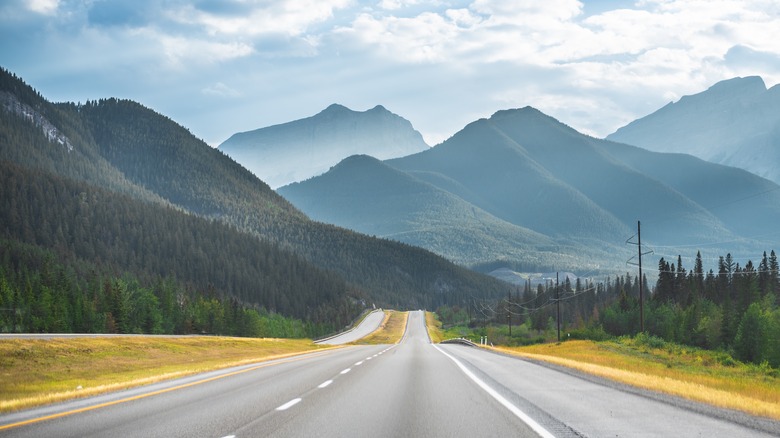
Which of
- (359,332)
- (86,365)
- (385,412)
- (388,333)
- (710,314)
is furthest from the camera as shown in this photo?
(359,332)

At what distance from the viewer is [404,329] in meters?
169

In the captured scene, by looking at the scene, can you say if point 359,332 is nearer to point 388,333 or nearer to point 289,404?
point 388,333

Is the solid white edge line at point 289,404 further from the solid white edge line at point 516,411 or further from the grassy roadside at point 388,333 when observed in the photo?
the grassy roadside at point 388,333

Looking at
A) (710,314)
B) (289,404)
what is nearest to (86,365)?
(289,404)

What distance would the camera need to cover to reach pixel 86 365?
119 feet

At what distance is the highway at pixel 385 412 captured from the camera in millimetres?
11734

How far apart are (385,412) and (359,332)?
482 ft

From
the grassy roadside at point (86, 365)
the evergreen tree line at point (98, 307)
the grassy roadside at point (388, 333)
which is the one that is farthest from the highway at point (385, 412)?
the grassy roadside at point (388, 333)

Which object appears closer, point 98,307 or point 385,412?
point 385,412

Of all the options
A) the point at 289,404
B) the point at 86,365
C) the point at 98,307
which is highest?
the point at 289,404

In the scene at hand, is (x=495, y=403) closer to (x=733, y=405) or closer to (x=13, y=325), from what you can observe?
(x=733, y=405)

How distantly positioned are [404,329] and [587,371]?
144 m

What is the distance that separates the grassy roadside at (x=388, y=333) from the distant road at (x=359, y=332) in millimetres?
1842

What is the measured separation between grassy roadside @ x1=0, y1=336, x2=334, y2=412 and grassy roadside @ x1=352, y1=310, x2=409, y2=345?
253ft
